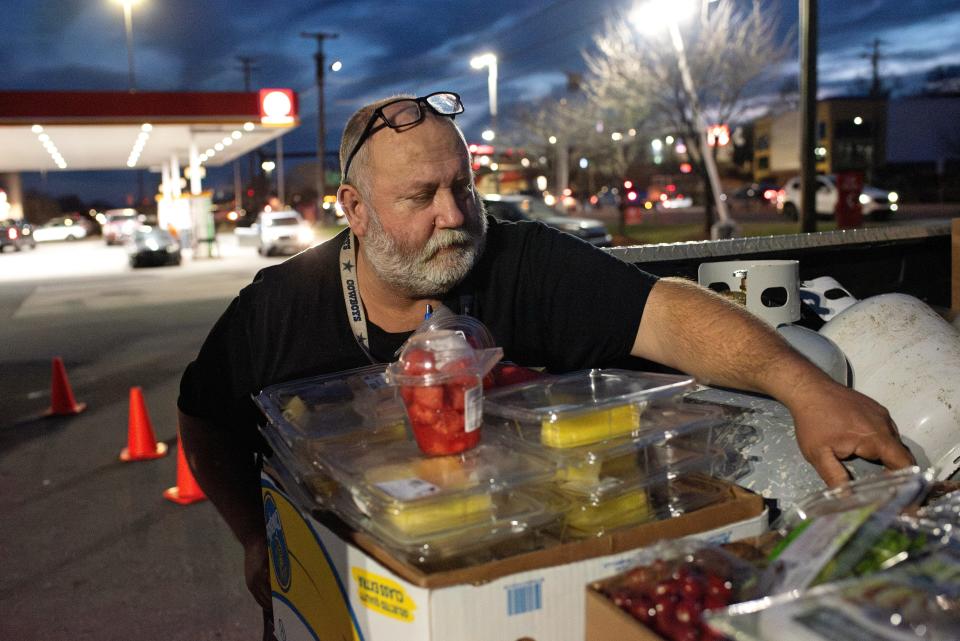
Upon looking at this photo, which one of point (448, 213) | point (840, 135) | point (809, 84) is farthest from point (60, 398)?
point (840, 135)

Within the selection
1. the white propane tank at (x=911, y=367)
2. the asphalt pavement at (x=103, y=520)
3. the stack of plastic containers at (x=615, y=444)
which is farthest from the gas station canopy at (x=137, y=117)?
the stack of plastic containers at (x=615, y=444)

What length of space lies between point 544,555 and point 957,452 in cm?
136

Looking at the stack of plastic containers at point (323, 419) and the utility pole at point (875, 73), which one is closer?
the stack of plastic containers at point (323, 419)

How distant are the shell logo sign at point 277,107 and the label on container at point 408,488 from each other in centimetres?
2983

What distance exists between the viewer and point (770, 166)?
79.2 meters

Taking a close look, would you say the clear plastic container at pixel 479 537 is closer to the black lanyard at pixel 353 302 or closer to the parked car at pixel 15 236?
the black lanyard at pixel 353 302

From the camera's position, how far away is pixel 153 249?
97.2 ft

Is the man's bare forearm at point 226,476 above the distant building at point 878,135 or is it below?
below

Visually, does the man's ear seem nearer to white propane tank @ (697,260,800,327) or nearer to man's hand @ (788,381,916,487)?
man's hand @ (788,381,916,487)

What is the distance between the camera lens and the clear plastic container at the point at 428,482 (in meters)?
1.53

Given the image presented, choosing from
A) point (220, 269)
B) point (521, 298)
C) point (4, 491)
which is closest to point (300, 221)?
point (220, 269)

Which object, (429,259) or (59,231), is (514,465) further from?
(59,231)

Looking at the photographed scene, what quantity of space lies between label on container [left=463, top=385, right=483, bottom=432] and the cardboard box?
0.92 ft

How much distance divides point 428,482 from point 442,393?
173 mm
